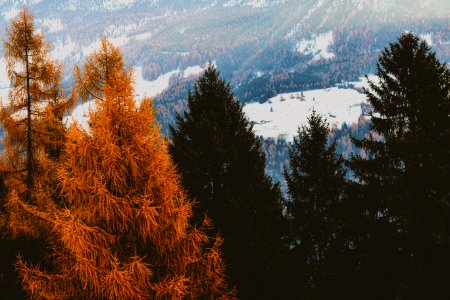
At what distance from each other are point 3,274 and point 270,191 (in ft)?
33.1

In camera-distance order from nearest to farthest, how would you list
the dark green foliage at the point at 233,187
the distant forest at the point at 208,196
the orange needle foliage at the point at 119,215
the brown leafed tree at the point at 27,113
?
the orange needle foliage at the point at 119,215 < the distant forest at the point at 208,196 < the dark green foliage at the point at 233,187 < the brown leafed tree at the point at 27,113

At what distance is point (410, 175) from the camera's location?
1147 centimetres

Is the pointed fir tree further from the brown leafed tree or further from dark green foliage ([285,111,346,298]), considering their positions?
the brown leafed tree

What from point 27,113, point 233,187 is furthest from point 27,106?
point 233,187

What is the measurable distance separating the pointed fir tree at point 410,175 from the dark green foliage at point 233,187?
3604 millimetres

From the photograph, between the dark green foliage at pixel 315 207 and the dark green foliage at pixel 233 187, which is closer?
the dark green foliage at pixel 233 187

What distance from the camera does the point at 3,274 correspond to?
12.0m

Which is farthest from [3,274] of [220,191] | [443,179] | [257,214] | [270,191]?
[443,179]

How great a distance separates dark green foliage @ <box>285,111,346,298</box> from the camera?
49.4 feet

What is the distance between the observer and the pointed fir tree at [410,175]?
10.9m

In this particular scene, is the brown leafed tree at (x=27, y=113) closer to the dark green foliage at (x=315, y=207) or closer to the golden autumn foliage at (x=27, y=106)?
the golden autumn foliage at (x=27, y=106)

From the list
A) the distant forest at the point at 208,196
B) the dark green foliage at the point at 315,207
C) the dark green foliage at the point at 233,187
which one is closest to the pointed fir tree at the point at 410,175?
the distant forest at the point at 208,196

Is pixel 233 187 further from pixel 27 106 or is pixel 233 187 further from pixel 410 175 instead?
pixel 27 106

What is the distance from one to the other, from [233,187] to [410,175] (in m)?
6.22
